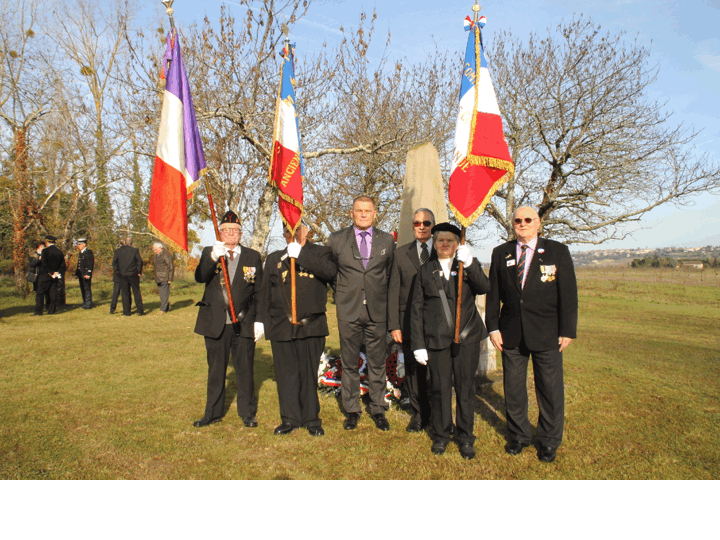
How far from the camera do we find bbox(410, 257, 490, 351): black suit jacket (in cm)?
384

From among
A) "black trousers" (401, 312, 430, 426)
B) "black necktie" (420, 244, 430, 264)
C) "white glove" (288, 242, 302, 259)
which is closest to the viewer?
"white glove" (288, 242, 302, 259)

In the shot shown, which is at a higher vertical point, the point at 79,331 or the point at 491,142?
the point at 491,142

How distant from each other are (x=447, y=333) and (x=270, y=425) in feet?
7.01

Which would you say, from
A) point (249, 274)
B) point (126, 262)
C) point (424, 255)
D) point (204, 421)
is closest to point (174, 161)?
point (249, 274)

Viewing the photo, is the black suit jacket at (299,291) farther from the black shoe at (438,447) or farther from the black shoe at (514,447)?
the black shoe at (514,447)

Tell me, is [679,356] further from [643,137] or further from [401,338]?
[643,137]

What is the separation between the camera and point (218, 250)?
4.14m

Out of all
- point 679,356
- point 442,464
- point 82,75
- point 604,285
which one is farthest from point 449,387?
point 82,75

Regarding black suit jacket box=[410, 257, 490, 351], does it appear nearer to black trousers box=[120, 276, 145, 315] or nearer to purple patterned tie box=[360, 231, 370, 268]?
purple patterned tie box=[360, 231, 370, 268]

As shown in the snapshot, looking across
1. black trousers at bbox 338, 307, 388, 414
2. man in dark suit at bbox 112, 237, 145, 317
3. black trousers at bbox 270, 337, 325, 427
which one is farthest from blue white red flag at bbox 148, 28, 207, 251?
man in dark suit at bbox 112, 237, 145, 317

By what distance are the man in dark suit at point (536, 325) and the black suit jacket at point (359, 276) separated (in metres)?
1.15

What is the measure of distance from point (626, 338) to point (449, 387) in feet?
28.6

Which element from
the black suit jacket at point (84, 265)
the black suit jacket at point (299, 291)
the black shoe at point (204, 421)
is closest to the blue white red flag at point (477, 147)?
the black suit jacket at point (299, 291)

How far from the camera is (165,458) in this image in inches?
147
